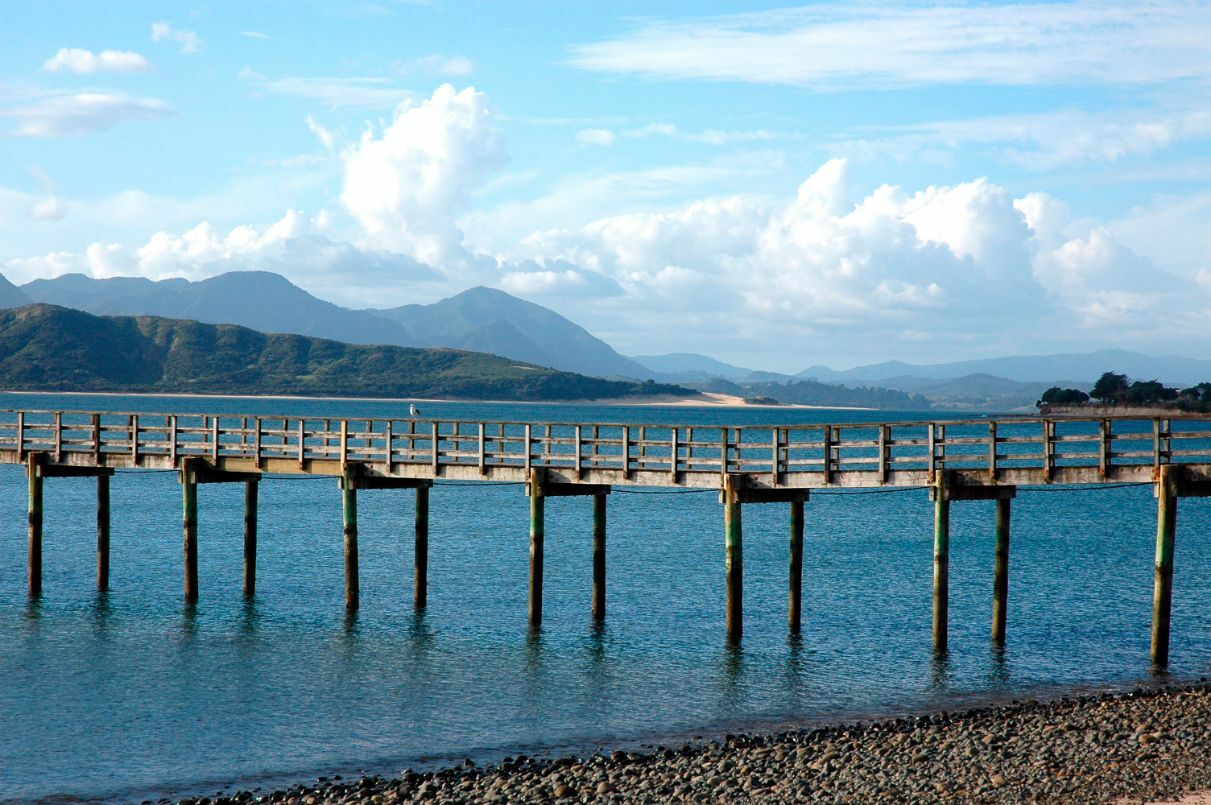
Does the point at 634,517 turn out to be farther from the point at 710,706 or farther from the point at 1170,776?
the point at 1170,776

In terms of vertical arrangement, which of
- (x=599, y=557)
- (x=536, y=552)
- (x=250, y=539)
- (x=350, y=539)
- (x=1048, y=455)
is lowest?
(x=250, y=539)

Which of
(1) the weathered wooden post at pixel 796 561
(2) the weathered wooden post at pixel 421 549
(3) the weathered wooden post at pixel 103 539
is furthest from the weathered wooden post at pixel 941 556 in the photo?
(3) the weathered wooden post at pixel 103 539

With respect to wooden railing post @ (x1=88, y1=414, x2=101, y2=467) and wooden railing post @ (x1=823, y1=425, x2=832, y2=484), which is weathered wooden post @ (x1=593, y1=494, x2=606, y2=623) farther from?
wooden railing post @ (x1=88, y1=414, x2=101, y2=467)

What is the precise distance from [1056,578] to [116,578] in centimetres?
3184

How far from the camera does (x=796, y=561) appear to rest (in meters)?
33.8

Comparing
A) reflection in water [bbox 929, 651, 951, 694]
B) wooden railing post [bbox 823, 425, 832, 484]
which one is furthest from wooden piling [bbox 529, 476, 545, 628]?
reflection in water [bbox 929, 651, 951, 694]

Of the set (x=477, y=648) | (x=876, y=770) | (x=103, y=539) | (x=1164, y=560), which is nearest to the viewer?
(x=876, y=770)

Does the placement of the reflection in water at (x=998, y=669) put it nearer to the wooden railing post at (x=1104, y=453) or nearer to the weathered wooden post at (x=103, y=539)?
the wooden railing post at (x=1104, y=453)

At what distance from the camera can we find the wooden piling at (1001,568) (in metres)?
31.5

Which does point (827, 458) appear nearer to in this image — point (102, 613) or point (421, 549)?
point (421, 549)

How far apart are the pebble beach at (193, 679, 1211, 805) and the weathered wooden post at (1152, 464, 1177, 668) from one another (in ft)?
16.7

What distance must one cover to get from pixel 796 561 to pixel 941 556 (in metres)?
3.97

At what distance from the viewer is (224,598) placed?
40375 mm

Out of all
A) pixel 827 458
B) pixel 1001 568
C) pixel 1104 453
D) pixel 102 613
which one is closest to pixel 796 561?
pixel 827 458
